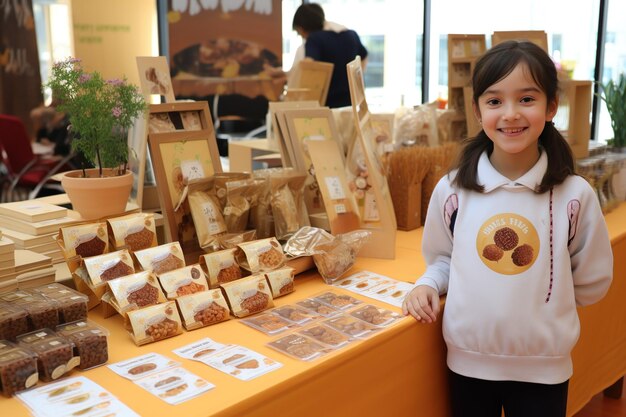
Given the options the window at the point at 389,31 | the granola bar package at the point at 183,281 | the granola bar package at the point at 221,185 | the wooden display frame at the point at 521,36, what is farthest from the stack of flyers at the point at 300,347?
the window at the point at 389,31

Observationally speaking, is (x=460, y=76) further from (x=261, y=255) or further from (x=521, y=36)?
(x=261, y=255)

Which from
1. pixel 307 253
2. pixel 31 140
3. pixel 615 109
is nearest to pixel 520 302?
pixel 307 253

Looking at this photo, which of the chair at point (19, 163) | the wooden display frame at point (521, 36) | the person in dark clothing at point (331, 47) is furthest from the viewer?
the chair at point (19, 163)

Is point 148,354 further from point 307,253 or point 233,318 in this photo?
point 307,253

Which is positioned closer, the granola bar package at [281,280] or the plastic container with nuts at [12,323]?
the plastic container with nuts at [12,323]

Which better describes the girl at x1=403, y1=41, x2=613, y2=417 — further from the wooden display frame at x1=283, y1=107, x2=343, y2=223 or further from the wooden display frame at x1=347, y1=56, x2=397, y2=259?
the wooden display frame at x1=283, y1=107, x2=343, y2=223

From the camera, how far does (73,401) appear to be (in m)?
1.19

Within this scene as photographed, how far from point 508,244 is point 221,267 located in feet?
2.40

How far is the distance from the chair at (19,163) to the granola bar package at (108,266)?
3728 mm

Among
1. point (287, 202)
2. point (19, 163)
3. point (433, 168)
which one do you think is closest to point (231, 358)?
point (287, 202)

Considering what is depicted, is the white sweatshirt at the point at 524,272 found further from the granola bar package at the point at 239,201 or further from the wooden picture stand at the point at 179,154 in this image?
the wooden picture stand at the point at 179,154

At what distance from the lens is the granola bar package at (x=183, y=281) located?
157 centimetres

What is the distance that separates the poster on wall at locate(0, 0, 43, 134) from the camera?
18.3 feet

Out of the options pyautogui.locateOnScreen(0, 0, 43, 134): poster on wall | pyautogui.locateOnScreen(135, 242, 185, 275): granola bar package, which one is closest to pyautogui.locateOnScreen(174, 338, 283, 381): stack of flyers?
pyautogui.locateOnScreen(135, 242, 185, 275): granola bar package
